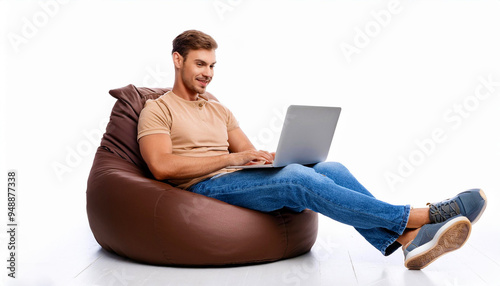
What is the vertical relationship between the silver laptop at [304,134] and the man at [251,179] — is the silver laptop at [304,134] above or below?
above

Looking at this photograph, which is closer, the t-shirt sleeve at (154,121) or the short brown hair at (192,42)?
the t-shirt sleeve at (154,121)

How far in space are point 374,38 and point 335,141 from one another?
2.82 ft

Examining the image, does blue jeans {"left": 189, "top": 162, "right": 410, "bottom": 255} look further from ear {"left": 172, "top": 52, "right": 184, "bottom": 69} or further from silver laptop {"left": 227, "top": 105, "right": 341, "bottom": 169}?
ear {"left": 172, "top": 52, "right": 184, "bottom": 69}

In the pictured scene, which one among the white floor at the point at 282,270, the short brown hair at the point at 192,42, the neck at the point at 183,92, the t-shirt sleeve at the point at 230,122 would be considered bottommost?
the white floor at the point at 282,270

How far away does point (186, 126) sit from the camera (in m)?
2.71

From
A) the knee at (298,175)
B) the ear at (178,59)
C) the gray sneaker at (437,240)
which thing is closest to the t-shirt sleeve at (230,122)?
the ear at (178,59)

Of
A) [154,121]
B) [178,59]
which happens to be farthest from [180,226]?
[178,59]

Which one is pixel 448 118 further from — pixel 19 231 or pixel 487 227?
pixel 19 231

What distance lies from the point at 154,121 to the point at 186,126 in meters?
0.17

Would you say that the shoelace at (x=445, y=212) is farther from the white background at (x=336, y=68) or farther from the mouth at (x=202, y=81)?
the white background at (x=336, y=68)

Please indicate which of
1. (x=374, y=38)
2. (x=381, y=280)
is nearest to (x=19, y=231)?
(x=381, y=280)

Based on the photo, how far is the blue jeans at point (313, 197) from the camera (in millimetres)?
2297

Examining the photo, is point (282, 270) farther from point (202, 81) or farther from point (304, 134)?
point (202, 81)

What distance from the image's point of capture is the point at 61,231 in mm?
3318
